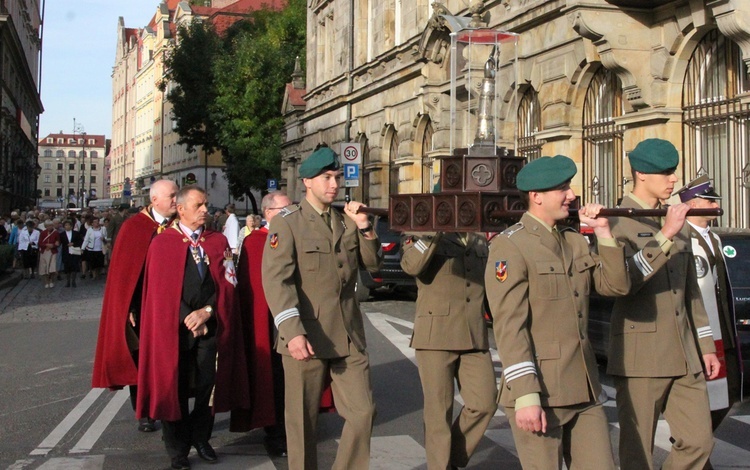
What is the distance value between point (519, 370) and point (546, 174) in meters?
0.91

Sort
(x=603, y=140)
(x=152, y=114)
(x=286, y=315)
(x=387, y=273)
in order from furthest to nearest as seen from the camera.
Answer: (x=152, y=114)
(x=603, y=140)
(x=387, y=273)
(x=286, y=315)

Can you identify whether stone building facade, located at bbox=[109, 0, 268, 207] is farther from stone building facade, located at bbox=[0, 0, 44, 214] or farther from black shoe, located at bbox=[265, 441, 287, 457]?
black shoe, located at bbox=[265, 441, 287, 457]

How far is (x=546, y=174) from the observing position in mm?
4703

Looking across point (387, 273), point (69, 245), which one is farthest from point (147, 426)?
point (69, 245)

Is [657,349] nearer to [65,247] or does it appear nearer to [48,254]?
[48,254]

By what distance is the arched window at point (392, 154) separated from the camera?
32469mm

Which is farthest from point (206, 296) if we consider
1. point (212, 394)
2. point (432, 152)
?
point (432, 152)

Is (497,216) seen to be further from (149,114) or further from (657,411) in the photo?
(149,114)

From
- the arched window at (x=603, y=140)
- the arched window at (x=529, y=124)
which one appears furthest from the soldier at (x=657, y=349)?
the arched window at (x=529, y=124)

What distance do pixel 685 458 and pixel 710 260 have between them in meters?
1.56

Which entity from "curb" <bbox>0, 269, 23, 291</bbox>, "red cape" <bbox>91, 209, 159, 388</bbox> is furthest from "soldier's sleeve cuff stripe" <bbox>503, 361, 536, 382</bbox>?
"curb" <bbox>0, 269, 23, 291</bbox>

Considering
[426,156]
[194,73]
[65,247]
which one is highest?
[194,73]

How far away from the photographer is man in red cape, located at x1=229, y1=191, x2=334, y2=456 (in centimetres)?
754

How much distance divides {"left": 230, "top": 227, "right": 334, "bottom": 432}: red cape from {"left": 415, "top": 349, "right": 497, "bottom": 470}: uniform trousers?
151 centimetres
